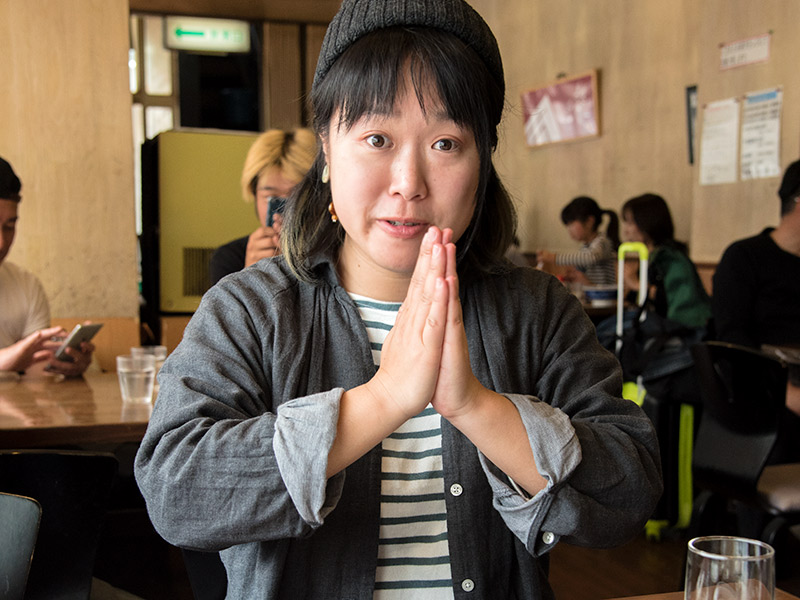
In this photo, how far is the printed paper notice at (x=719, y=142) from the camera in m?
4.43

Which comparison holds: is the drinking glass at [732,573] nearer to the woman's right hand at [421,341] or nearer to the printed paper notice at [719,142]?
the woman's right hand at [421,341]

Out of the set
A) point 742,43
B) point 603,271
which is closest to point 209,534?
point 742,43

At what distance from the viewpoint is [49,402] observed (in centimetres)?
216

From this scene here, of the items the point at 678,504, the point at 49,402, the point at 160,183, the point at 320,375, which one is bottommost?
the point at 678,504

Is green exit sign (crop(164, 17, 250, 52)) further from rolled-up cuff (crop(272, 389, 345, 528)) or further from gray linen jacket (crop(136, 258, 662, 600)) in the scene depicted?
rolled-up cuff (crop(272, 389, 345, 528))

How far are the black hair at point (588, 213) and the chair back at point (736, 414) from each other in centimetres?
343

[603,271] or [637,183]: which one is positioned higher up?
[637,183]

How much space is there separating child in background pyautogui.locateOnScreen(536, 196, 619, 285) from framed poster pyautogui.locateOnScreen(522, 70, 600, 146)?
79cm

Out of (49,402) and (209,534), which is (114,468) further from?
(49,402)

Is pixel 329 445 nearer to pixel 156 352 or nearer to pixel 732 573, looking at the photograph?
pixel 732 573

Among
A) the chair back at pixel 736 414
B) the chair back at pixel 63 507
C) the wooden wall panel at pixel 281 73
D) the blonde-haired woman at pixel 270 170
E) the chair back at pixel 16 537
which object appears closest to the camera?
the chair back at pixel 16 537

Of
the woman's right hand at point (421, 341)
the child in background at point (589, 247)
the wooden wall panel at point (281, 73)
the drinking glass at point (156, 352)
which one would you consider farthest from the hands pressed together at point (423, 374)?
the wooden wall panel at point (281, 73)

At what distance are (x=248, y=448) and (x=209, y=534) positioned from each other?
0.34 ft

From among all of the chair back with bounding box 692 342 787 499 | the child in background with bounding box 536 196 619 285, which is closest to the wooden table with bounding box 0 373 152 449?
the chair back with bounding box 692 342 787 499
